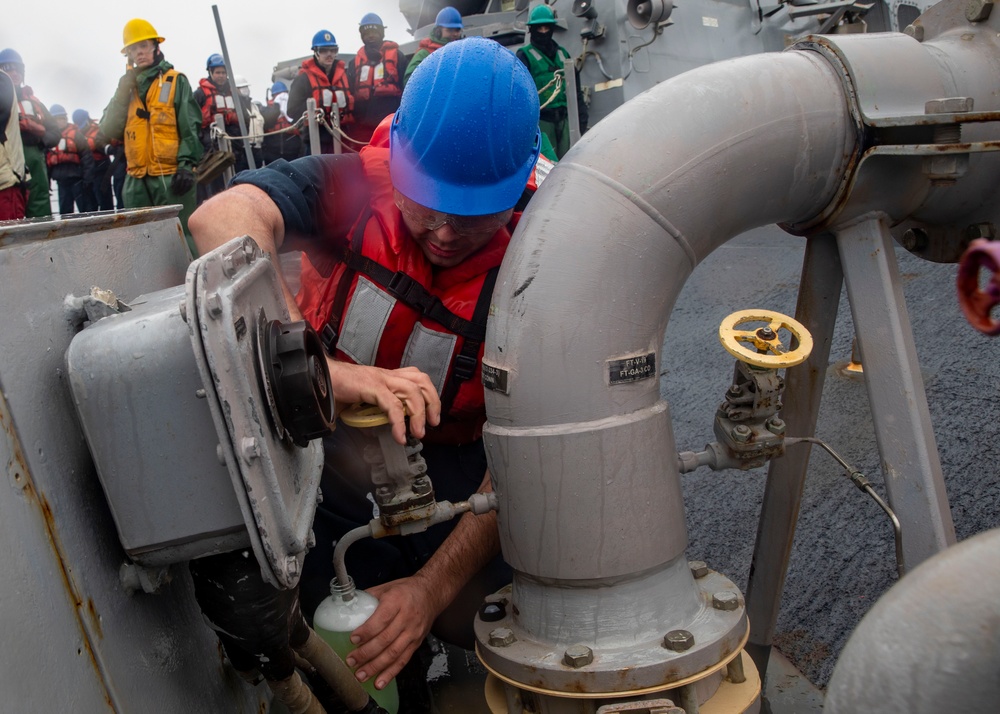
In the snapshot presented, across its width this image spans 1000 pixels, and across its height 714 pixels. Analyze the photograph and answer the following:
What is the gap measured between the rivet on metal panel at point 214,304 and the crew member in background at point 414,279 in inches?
17.7

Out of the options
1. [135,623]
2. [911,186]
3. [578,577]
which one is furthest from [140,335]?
[911,186]

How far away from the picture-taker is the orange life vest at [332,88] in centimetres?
887

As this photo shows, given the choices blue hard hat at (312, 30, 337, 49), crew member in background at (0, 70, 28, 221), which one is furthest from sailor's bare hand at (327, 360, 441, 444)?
blue hard hat at (312, 30, 337, 49)

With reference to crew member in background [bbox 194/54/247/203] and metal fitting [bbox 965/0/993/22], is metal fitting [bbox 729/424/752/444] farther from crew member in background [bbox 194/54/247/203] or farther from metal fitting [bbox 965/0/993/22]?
crew member in background [bbox 194/54/247/203]

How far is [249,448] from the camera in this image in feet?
3.12

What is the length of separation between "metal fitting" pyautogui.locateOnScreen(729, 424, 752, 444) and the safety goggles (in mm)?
612

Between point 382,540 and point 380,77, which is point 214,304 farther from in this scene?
point 380,77

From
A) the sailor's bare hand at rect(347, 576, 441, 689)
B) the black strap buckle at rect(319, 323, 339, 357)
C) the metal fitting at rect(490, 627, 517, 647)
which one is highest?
the black strap buckle at rect(319, 323, 339, 357)

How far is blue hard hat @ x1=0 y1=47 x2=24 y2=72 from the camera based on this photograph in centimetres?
1014

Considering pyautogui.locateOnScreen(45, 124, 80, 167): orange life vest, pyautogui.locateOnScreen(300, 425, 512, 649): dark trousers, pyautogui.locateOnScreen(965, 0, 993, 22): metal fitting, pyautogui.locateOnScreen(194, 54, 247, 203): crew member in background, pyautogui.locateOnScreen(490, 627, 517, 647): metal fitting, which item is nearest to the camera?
pyautogui.locateOnScreen(490, 627, 517, 647): metal fitting

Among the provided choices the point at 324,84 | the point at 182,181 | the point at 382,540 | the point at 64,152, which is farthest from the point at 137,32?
the point at 64,152

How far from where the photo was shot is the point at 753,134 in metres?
1.40

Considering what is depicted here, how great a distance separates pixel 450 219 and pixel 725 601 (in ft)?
2.85

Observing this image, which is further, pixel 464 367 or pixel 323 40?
pixel 323 40
